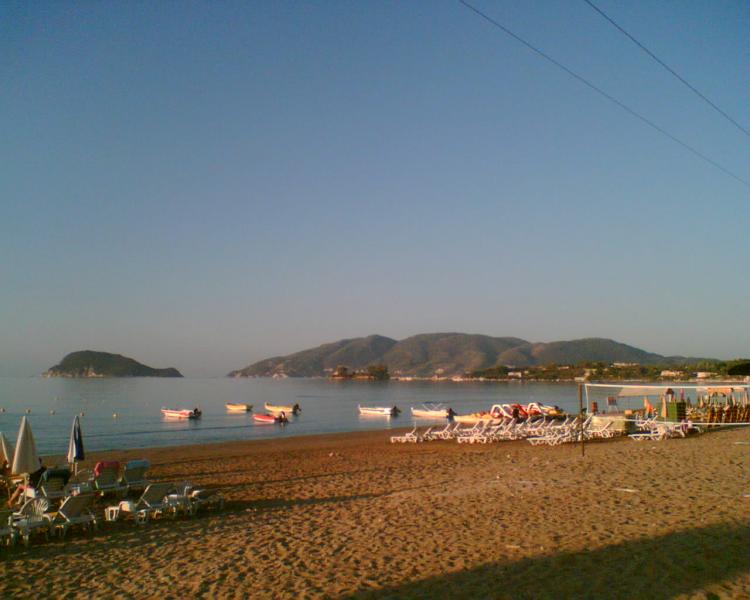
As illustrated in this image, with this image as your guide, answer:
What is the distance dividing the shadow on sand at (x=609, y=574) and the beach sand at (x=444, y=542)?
0.06 ft

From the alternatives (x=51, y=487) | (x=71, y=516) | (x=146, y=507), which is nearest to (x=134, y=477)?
(x=51, y=487)

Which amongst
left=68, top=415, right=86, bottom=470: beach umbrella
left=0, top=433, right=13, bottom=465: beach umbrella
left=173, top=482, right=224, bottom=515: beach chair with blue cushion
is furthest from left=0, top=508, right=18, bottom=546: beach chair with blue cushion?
left=68, top=415, right=86, bottom=470: beach umbrella

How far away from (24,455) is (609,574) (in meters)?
11.9

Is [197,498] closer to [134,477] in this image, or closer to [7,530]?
[7,530]

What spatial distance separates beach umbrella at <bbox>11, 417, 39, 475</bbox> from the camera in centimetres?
1245

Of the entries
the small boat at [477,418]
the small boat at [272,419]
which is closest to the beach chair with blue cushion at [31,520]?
the small boat at [477,418]

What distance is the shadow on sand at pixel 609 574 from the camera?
5527 mm

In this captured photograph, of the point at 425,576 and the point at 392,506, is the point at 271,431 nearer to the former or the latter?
the point at 392,506

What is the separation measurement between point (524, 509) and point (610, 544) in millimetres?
2133

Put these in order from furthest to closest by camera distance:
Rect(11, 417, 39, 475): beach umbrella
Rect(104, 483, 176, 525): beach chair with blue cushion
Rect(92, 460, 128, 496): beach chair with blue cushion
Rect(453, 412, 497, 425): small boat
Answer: Rect(453, 412, 497, 425): small boat, Rect(11, 417, 39, 475): beach umbrella, Rect(92, 460, 128, 496): beach chair with blue cushion, Rect(104, 483, 176, 525): beach chair with blue cushion

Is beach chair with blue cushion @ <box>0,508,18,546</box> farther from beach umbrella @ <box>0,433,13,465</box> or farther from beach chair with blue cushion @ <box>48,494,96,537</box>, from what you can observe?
beach umbrella @ <box>0,433,13,465</box>

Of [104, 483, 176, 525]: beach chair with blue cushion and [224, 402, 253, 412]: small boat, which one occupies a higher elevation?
[104, 483, 176, 525]: beach chair with blue cushion

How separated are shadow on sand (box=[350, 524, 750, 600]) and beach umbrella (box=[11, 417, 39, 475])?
32.7 ft

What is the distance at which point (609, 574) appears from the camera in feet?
19.4
